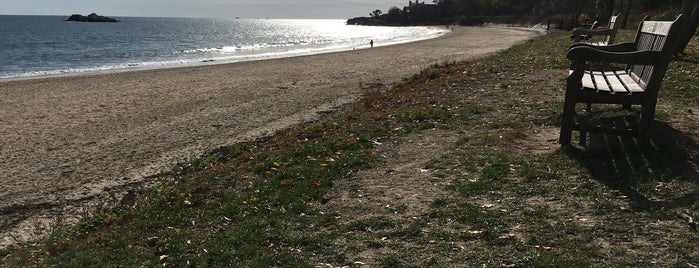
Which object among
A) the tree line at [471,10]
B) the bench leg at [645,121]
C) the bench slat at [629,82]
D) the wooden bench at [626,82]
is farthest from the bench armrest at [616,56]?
the tree line at [471,10]

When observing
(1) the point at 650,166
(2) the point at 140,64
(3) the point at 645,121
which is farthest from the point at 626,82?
(2) the point at 140,64

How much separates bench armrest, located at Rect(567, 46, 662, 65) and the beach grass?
94 centimetres

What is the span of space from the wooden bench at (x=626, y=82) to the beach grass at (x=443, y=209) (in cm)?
29

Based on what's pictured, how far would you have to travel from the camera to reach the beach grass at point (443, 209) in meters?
3.88

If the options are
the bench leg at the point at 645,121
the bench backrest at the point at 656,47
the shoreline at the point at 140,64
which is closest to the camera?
the bench backrest at the point at 656,47

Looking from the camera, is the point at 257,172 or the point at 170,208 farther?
the point at 257,172

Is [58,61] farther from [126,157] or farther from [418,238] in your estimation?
[418,238]

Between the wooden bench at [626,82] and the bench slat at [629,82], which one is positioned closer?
the wooden bench at [626,82]

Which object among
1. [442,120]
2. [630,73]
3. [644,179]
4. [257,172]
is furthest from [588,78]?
[257,172]

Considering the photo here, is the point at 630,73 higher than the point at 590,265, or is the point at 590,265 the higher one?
the point at 630,73

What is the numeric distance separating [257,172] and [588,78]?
397cm

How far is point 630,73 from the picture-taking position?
645cm

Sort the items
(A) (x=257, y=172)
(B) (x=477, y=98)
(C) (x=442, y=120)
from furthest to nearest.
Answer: (B) (x=477, y=98) < (C) (x=442, y=120) < (A) (x=257, y=172)

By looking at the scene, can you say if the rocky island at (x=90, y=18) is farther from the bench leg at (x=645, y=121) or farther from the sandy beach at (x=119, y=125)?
the bench leg at (x=645, y=121)
